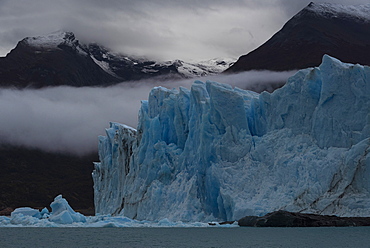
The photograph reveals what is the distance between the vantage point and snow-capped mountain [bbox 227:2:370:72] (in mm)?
77000

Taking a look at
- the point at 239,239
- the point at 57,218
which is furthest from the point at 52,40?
the point at 239,239

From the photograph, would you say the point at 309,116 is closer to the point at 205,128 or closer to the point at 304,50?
the point at 205,128

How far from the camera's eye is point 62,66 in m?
143

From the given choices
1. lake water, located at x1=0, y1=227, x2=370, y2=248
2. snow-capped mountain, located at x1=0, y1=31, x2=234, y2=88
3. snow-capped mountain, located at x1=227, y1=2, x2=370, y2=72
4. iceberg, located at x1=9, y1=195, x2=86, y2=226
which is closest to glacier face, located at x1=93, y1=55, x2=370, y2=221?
lake water, located at x1=0, y1=227, x2=370, y2=248

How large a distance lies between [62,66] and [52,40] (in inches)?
328

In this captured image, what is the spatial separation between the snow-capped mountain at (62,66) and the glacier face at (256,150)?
100m

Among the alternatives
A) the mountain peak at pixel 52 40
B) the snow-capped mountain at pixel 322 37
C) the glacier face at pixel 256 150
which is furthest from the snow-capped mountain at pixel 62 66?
the glacier face at pixel 256 150

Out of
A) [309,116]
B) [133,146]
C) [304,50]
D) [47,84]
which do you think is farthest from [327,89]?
[47,84]

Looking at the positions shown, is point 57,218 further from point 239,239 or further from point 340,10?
point 340,10

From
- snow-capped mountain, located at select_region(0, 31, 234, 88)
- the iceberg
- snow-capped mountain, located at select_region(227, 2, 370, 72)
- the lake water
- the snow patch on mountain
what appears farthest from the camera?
snow-capped mountain, located at select_region(0, 31, 234, 88)

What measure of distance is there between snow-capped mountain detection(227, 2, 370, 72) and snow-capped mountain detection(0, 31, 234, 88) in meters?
54.9

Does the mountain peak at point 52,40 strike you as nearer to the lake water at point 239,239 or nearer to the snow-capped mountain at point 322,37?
the snow-capped mountain at point 322,37

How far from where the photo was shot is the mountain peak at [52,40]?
144750 mm

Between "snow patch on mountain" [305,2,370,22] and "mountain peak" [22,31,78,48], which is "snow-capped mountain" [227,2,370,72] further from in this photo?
"mountain peak" [22,31,78,48]
